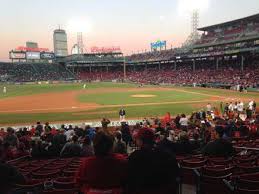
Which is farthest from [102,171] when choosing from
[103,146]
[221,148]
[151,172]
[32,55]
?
[32,55]

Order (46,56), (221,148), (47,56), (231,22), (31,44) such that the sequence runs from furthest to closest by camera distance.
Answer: (31,44)
(47,56)
(46,56)
(231,22)
(221,148)

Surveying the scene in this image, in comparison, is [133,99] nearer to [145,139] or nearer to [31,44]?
[145,139]

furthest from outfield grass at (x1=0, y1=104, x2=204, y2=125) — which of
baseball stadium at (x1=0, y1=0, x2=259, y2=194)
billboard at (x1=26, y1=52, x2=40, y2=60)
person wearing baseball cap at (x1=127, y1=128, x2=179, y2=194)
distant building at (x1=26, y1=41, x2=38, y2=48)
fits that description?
distant building at (x1=26, y1=41, x2=38, y2=48)

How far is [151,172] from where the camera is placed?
13.8 ft

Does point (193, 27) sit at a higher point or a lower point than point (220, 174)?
higher

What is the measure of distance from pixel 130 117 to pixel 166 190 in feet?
95.2

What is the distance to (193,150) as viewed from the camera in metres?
11.1

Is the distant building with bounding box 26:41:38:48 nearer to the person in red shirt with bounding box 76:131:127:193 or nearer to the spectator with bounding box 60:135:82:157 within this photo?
the spectator with bounding box 60:135:82:157

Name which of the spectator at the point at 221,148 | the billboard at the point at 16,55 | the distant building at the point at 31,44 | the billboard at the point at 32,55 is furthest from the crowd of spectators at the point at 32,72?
the spectator at the point at 221,148

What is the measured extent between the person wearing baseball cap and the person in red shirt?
0.14m

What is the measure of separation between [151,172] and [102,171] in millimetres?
669

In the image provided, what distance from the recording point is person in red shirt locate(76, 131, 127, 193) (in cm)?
420

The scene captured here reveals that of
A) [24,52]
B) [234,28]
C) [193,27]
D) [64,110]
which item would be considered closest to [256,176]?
[64,110]

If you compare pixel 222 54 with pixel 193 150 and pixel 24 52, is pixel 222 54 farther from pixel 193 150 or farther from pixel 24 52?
pixel 24 52
